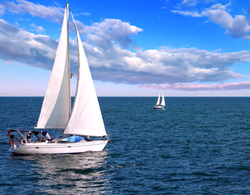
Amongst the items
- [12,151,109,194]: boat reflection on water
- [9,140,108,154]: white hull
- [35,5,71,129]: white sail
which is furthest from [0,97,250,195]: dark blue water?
[35,5,71,129]: white sail

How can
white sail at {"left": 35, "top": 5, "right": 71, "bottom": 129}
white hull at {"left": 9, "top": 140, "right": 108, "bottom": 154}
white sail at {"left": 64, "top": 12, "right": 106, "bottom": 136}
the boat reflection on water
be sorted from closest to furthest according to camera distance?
the boat reflection on water → white hull at {"left": 9, "top": 140, "right": 108, "bottom": 154} → white sail at {"left": 35, "top": 5, "right": 71, "bottom": 129} → white sail at {"left": 64, "top": 12, "right": 106, "bottom": 136}

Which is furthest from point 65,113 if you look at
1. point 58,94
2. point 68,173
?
point 68,173

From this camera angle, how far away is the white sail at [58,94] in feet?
92.5

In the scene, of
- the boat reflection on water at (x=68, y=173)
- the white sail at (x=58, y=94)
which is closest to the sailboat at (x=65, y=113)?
the white sail at (x=58, y=94)

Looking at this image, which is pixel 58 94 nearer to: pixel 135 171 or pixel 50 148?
pixel 50 148

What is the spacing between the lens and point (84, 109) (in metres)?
29.1

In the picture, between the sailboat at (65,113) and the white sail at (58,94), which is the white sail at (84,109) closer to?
the sailboat at (65,113)

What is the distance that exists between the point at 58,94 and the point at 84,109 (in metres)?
3.53

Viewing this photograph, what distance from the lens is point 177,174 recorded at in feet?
74.6

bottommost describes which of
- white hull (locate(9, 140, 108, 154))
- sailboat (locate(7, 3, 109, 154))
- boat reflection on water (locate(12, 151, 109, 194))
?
boat reflection on water (locate(12, 151, 109, 194))

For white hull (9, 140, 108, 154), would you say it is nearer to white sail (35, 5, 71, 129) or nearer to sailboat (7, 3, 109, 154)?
sailboat (7, 3, 109, 154)

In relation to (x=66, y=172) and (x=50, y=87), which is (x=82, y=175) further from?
(x=50, y=87)

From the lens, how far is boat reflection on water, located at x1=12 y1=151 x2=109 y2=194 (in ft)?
64.0

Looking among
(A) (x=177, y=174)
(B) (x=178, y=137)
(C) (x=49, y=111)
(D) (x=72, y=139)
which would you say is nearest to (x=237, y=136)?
(B) (x=178, y=137)
